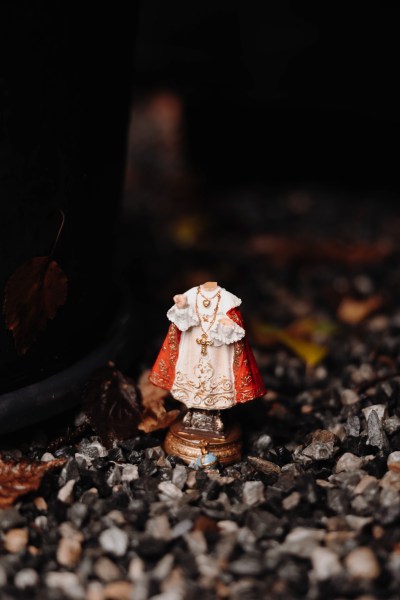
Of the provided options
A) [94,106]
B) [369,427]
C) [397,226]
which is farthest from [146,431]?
[397,226]

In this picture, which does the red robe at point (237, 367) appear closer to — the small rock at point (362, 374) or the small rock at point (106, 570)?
the small rock at point (106, 570)

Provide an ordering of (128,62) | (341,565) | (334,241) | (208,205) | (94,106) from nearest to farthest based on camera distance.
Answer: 1. (341,565)
2. (94,106)
3. (128,62)
4. (334,241)
5. (208,205)

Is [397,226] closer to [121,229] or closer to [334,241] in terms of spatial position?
[334,241]

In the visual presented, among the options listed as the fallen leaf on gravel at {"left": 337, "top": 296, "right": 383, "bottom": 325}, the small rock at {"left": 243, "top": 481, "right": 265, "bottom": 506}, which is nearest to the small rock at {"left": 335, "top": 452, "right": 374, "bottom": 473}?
the small rock at {"left": 243, "top": 481, "right": 265, "bottom": 506}

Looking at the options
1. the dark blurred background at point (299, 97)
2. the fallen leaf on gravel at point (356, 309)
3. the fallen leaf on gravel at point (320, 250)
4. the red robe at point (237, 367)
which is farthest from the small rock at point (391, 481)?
the dark blurred background at point (299, 97)

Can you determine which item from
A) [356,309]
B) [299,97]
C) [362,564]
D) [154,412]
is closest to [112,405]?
[154,412]
